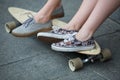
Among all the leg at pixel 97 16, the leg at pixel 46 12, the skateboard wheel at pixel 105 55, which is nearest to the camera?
the leg at pixel 97 16

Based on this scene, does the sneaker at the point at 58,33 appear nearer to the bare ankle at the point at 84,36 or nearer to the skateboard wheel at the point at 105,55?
the bare ankle at the point at 84,36

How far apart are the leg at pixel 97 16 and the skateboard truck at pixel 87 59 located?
0.40 feet

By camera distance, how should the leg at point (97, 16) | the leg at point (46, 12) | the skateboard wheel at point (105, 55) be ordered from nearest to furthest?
the leg at point (97, 16), the skateboard wheel at point (105, 55), the leg at point (46, 12)

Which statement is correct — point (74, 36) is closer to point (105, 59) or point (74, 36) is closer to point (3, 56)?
point (105, 59)

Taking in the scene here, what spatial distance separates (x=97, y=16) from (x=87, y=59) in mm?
257

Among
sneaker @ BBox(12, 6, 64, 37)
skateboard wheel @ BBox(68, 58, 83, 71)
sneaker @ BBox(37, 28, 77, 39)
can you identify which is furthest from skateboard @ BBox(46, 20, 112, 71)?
sneaker @ BBox(12, 6, 64, 37)

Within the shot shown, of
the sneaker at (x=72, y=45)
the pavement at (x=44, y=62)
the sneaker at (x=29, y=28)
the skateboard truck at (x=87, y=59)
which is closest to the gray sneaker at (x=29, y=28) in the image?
the sneaker at (x=29, y=28)

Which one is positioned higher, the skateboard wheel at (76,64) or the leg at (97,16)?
the leg at (97,16)

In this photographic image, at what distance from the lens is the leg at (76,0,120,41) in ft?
4.95

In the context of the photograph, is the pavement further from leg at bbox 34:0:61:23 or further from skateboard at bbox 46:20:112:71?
leg at bbox 34:0:61:23

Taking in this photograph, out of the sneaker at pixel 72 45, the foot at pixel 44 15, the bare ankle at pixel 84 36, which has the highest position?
the foot at pixel 44 15

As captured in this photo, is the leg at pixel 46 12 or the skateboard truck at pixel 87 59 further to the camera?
the leg at pixel 46 12

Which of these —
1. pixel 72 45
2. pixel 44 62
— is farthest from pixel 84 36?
pixel 44 62

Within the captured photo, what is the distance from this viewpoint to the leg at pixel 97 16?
1509mm
